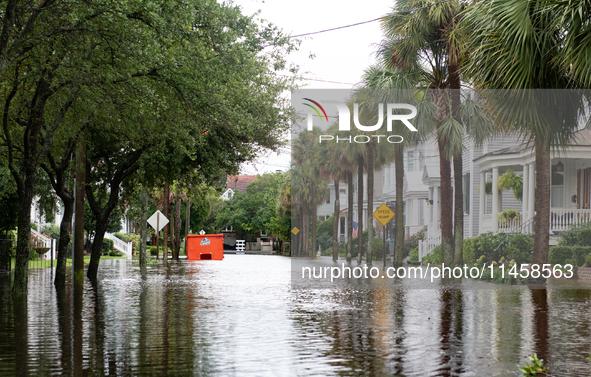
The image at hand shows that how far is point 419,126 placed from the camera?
2428 cm

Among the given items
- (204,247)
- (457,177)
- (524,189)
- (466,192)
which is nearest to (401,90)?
(457,177)

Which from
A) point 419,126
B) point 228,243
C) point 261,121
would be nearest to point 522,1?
point 261,121

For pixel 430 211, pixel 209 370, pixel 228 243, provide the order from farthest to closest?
pixel 228 243, pixel 430 211, pixel 209 370

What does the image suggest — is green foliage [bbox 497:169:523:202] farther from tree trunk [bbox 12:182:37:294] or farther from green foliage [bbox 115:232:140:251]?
green foliage [bbox 115:232:140:251]

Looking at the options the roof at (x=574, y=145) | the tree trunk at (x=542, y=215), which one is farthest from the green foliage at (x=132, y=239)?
the tree trunk at (x=542, y=215)

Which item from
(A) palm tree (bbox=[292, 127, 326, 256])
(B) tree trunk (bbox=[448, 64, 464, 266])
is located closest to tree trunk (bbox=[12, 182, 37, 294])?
(B) tree trunk (bbox=[448, 64, 464, 266])

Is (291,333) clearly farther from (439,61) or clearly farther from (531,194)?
(531,194)

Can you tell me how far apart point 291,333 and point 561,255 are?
16597mm

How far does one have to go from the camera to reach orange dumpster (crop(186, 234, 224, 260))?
4947 centimetres

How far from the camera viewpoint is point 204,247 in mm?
50156

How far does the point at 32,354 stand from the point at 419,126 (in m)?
17.8

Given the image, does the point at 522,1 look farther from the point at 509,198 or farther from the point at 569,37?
the point at 509,198

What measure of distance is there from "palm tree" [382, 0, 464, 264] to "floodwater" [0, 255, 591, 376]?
7.82 m

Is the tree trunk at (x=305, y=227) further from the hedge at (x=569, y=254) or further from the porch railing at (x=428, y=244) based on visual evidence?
the hedge at (x=569, y=254)
